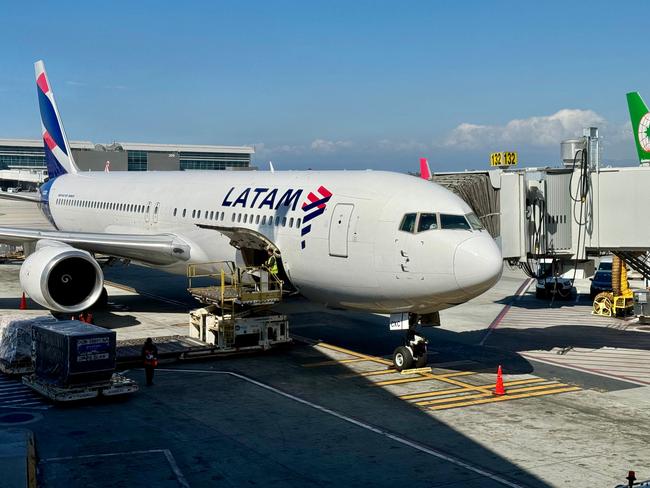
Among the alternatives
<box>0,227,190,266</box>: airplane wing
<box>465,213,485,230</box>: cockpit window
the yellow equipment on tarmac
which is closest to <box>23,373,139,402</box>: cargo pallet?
<box>0,227,190,266</box>: airplane wing

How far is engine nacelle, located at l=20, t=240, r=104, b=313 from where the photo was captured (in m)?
23.5

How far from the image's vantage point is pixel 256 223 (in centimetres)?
2320

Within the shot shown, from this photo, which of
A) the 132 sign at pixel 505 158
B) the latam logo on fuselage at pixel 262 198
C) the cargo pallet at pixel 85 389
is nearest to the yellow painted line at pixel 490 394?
the cargo pallet at pixel 85 389

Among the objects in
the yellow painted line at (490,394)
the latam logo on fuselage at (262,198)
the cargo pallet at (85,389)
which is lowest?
the yellow painted line at (490,394)

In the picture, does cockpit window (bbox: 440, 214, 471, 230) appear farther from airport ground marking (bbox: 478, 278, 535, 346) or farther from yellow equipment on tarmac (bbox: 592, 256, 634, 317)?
yellow equipment on tarmac (bbox: 592, 256, 634, 317)

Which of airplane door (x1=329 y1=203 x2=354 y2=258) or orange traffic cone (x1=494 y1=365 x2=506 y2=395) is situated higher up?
airplane door (x1=329 y1=203 x2=354 y2=258)

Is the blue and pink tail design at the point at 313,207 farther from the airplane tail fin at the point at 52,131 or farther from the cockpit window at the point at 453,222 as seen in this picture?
the airplane tail fin at the point at 52,131

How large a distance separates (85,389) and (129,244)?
964 cm

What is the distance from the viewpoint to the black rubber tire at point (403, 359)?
20578 mm

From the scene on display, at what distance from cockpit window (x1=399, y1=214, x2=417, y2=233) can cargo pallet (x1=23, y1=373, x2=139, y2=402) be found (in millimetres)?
7274

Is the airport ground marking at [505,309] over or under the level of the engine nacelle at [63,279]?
under

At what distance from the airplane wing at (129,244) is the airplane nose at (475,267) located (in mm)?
11306

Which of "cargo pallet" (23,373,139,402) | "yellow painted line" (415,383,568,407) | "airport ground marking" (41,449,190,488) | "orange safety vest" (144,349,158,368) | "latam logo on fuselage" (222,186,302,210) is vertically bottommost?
"airport ground marking" (41,449,190,488)

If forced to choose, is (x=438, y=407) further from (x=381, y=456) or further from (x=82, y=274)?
(x=82, y=274)
